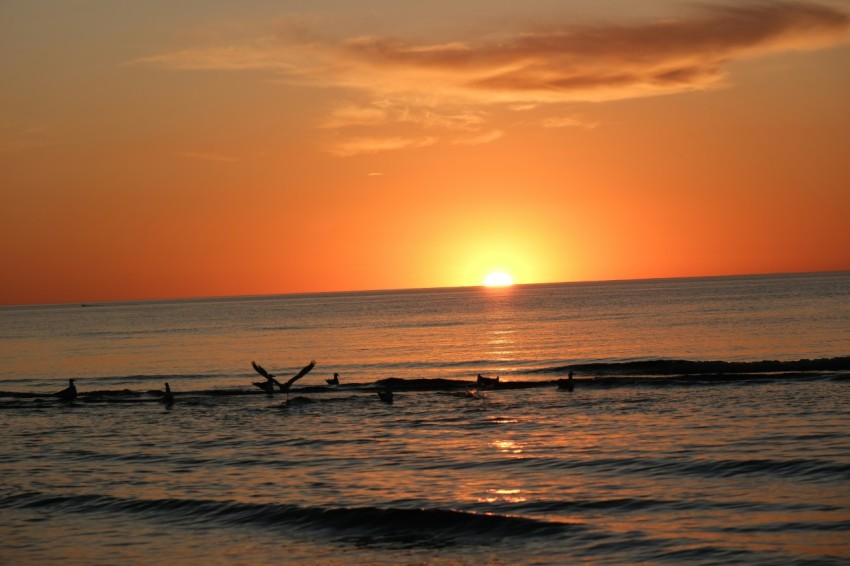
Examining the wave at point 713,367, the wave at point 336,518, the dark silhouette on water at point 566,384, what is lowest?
the wave at point 336,518

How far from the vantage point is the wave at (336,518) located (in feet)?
69.0

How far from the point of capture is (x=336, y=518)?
74.2 ft

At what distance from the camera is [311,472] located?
28297 millimetres

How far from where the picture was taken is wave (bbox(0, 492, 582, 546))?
2103cm

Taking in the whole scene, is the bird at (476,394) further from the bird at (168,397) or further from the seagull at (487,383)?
the bird at (168,397)

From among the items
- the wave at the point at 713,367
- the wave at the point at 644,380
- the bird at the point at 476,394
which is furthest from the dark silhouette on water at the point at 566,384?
the wave at the point at 713,367

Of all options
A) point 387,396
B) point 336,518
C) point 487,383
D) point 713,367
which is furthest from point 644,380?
point 336,518

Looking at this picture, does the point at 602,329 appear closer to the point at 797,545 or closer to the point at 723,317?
the point at 723,317

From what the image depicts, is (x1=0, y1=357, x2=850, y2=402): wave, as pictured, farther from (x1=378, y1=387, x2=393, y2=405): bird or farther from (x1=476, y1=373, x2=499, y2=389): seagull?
(x1=378, y1=387, x2=393, y2=405): bird

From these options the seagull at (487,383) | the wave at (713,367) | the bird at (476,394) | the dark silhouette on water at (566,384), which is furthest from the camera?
the wave at (713,367)

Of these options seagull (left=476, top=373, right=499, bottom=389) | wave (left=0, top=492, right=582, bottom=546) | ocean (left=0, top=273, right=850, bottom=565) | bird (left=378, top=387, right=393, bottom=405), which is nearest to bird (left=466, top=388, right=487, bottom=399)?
ocean (left=0, top=273, right=850, bottom=565)

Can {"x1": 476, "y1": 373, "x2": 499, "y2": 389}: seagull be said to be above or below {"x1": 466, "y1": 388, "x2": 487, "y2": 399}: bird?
above

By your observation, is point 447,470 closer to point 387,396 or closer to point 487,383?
point 387,396

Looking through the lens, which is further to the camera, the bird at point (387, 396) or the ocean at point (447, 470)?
the bird at point (387, 396)
